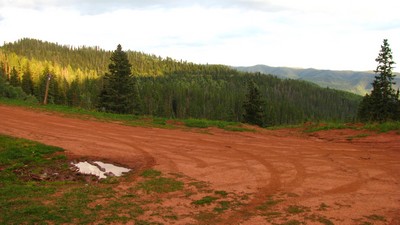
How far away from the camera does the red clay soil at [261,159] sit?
27.8 feet

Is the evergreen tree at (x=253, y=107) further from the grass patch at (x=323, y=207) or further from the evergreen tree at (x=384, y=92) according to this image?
the grass patch at (x=323, y=207)

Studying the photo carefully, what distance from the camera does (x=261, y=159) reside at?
13.3m

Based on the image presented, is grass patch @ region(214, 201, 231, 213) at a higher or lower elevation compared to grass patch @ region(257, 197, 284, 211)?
lower

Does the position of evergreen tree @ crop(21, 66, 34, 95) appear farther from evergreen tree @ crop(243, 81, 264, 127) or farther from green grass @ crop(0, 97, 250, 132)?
green grass @ crop(0, 97, 250, 132)

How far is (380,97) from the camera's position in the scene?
4231cm

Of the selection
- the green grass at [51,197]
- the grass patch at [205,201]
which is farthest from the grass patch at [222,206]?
the green grass at [51,197]

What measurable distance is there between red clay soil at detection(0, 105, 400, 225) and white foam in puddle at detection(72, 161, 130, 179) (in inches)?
21.7

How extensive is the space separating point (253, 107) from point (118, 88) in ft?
64.7

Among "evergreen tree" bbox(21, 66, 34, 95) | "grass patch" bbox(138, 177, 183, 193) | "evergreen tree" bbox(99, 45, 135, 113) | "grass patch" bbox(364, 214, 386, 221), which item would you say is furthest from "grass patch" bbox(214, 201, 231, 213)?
"evergreen tree" bbox(21, 66, 34, 95)

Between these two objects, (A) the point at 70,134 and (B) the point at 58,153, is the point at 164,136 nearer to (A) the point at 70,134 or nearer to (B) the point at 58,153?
(A) the point at 70,134

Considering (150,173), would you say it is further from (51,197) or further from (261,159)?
(261,159)

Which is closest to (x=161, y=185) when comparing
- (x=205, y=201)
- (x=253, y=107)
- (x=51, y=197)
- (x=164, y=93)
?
(x=205, y=201)

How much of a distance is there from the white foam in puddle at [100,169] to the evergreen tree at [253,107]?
36.0 meters

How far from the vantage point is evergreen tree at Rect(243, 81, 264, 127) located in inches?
1834
